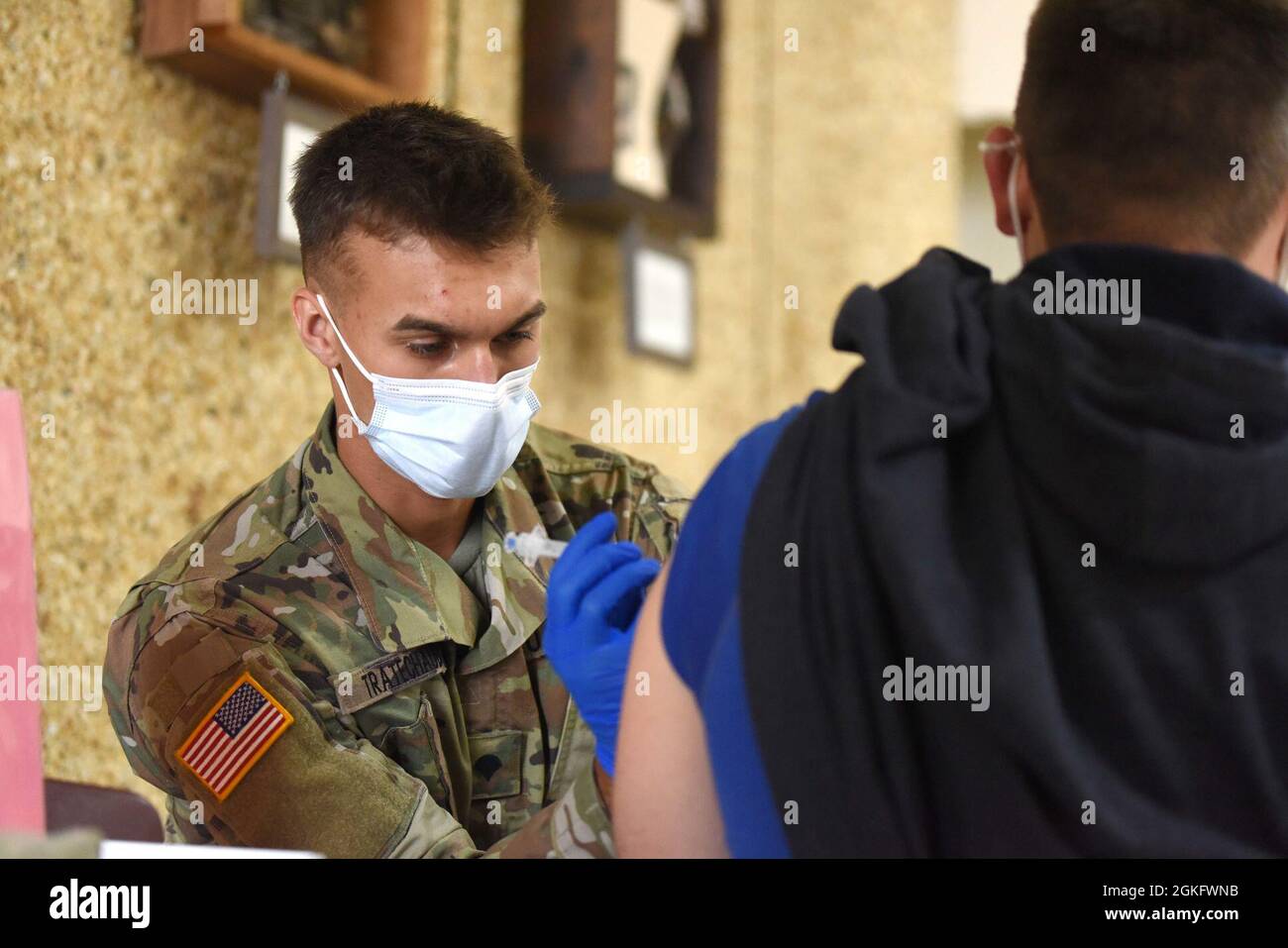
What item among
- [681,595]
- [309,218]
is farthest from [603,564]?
[309,218]

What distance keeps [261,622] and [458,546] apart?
0.80ft

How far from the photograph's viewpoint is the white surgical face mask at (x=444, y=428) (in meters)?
1.34

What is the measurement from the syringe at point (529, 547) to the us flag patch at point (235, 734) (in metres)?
0.33

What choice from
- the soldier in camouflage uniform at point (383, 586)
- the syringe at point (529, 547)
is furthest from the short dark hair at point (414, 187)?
the syringe at point (529, 547)

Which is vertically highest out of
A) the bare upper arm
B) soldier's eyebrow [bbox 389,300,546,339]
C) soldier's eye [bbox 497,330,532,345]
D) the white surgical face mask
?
soldier's eyebrow [bbox 389,300,546,339]

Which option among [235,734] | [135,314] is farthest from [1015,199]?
[135,314]

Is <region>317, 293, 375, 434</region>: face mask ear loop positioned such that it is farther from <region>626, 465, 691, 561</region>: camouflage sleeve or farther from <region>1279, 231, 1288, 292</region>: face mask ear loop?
<region>1279, 231, 1288, 292</region>: face mask ear loop

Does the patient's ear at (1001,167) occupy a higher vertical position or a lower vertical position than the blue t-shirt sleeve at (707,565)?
higher

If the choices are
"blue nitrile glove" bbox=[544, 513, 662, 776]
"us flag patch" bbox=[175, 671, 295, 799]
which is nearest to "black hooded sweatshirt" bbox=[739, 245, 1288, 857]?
"blue nitrile glove" bbox=[544, 513, 662, 776]

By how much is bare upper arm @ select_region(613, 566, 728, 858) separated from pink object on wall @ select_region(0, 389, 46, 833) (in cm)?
41

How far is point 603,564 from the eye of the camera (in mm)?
921

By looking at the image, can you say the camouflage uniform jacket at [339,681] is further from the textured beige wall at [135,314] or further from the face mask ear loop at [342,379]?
Result: the textured beige wall at [135,314]

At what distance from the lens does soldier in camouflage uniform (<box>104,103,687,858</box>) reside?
1.18 m
